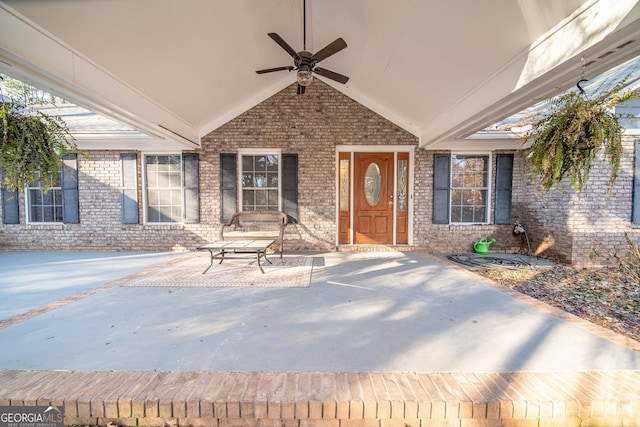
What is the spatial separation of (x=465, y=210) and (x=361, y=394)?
563 centimetres

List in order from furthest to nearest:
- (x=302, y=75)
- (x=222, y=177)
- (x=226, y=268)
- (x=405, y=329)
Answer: (x=222, y=177)
(x=226, y=268)
(x=302, y=75)
(x=405, y=329)

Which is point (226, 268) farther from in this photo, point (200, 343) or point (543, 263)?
point (543, 263)

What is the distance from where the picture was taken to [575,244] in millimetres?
4848

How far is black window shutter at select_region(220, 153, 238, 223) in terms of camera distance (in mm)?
5820

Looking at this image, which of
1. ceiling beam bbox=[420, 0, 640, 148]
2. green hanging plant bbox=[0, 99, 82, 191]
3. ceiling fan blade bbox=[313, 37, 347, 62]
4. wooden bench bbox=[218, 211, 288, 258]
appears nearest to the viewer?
ceiling beam bbox=[420, 0, 640, 148]

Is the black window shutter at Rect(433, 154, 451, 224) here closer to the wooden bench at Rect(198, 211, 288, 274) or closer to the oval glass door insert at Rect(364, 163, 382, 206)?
the oval glass door insert at Rect(364, 163, 382, 206)

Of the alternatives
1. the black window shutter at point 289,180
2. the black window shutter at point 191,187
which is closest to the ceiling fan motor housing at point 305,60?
the black window shutter at point 289,180

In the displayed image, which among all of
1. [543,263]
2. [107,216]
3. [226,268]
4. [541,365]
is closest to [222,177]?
[226,268]

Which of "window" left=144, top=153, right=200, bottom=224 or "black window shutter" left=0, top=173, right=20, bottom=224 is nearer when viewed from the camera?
"black window shutter" left=0, top=173, right=20, bottom=224

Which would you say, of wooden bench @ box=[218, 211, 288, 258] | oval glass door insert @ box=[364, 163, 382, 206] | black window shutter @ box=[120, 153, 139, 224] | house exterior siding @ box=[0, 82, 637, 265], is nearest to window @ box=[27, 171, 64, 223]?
house exterior siding @ box=[0, 82, 637, 265]

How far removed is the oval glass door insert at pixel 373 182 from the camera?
599 centimetres

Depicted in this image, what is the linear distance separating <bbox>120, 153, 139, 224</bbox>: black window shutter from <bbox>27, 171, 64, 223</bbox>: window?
1.49 m

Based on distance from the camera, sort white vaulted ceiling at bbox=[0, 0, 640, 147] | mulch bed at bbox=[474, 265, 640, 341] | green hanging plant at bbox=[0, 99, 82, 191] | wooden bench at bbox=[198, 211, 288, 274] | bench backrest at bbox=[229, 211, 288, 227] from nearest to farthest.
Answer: green hanging plant at bbox=[0, 99, 82, 191] < white vaulted ceiling at bbox=[0, 0, 640, 147] < mulch bed at bbox=[474, 265, 640, 341] < wooden bench at bbox=[198, 211, 288, 274] < bench backrest at bbox=[229, 211, 288, 227]

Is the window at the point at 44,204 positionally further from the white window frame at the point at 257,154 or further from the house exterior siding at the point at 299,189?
the white window frame at the point at 257,154
